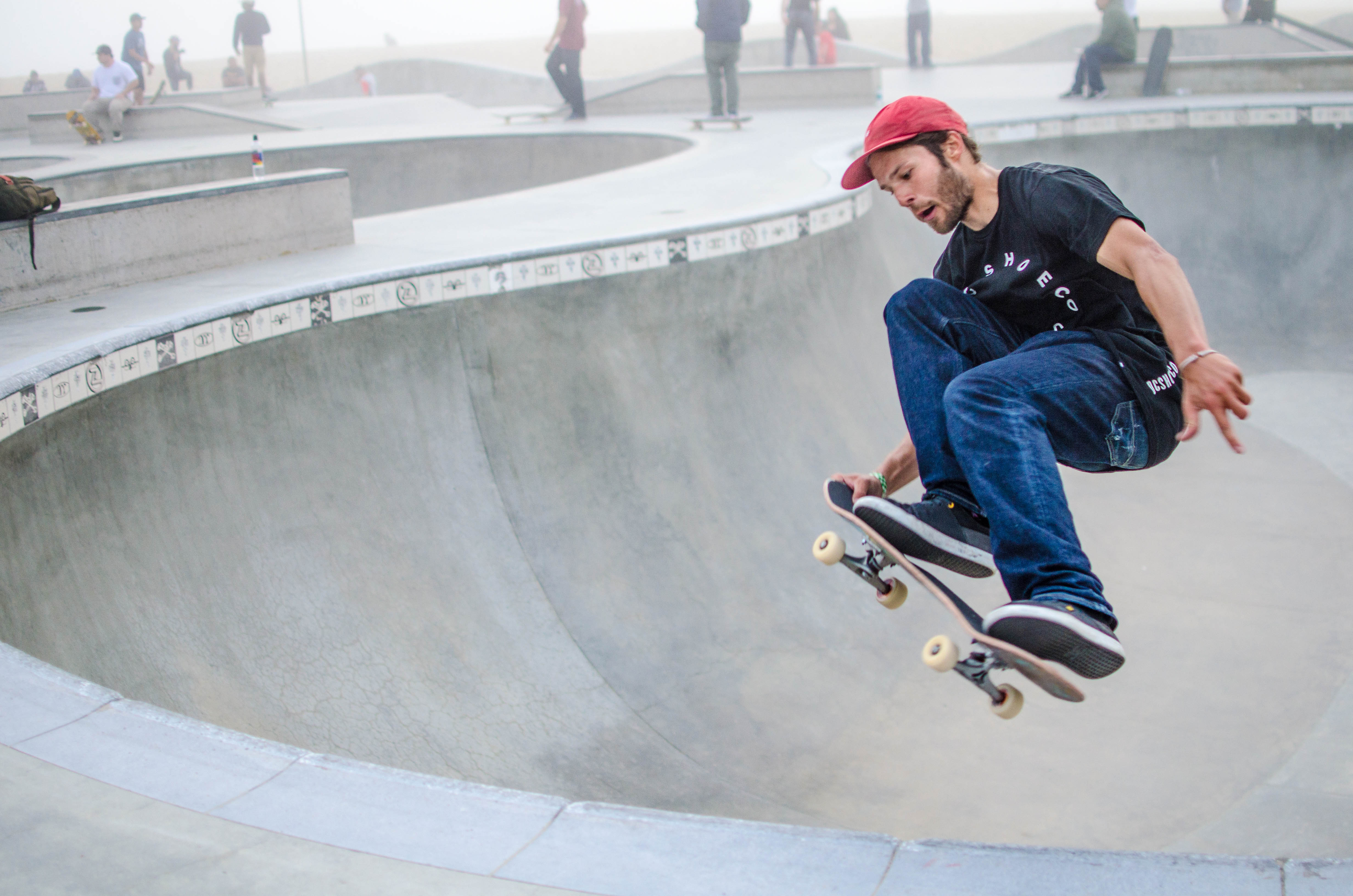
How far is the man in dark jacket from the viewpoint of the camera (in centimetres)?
1363

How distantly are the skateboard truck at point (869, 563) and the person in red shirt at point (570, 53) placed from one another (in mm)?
12226

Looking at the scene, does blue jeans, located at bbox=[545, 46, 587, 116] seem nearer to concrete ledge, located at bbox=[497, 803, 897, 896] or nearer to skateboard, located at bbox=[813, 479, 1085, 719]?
skateboard, located at bbox=[813, 479, 1085, 719]

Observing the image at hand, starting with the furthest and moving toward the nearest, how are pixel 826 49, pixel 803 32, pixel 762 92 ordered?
pixel 826 49 < pixel 803 32 < pixel 762 92

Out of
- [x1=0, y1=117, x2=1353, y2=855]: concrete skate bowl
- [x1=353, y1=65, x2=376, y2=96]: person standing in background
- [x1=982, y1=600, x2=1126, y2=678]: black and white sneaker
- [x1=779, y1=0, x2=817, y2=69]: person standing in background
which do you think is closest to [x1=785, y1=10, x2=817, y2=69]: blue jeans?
[x1=779, y1=0, x2=817, y2=69]: person standing in background

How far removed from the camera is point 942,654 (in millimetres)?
2527

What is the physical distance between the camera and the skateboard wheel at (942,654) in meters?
2.51

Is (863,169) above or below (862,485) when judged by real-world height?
above

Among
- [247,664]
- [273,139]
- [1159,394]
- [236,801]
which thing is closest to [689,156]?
[273,139]

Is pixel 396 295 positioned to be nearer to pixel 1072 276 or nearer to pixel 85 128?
pixel 1072 276

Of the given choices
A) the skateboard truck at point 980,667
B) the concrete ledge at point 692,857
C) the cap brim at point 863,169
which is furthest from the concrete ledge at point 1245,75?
the concrete ledge at point 692,857

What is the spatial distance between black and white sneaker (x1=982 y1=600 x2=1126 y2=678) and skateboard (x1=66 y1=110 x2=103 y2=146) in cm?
1858

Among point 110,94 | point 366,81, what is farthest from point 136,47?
point 366,81

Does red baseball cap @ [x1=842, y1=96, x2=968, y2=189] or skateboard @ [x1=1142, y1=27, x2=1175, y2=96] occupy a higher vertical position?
skateboard @ [x1=1142, y1=27, x2=1175, y2=96]

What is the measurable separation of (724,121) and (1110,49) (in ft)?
17.7
